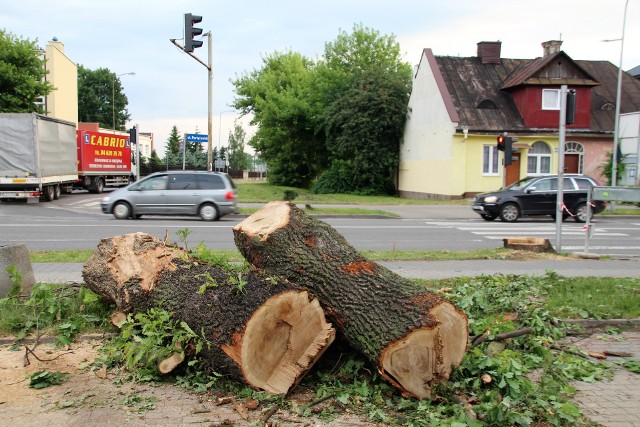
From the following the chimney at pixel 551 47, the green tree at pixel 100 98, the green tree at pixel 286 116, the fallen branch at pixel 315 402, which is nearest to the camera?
the fallen branch at pixel 315 402

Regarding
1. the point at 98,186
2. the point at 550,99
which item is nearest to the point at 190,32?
the point at 98,186

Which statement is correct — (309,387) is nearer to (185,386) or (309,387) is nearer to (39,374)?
A: (185,386)

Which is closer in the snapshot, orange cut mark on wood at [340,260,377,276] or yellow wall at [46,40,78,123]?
orange cut mark on wood at [340,260,377,276]

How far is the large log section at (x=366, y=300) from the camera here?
4426mm

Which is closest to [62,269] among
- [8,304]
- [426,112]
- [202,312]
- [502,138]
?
[8,304]

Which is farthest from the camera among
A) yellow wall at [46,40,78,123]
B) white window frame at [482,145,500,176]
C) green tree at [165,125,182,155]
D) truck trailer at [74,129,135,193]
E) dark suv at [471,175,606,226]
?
green tree at [165,125,182,155]

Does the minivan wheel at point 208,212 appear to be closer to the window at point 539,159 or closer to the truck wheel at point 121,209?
the truck wheel at point 121,209

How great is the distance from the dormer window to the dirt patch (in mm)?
29056

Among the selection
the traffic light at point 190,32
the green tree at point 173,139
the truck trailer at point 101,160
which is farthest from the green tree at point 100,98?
the traffic light at point 190,32

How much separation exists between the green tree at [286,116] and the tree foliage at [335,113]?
2.8 inches

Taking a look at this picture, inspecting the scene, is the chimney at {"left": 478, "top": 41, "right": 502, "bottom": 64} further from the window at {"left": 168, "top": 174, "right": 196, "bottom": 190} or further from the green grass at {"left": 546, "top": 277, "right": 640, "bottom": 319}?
the green grass at {"left": 546, "top": 277, "right": 640, "bottom": 319}

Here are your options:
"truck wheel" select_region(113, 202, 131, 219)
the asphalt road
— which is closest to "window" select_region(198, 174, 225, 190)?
the asphalt road

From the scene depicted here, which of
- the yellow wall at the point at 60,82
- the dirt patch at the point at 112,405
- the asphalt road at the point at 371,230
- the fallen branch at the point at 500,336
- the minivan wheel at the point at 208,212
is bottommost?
the dirt patch at the point at 112,405

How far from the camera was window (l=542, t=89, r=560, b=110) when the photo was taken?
3066 cm
